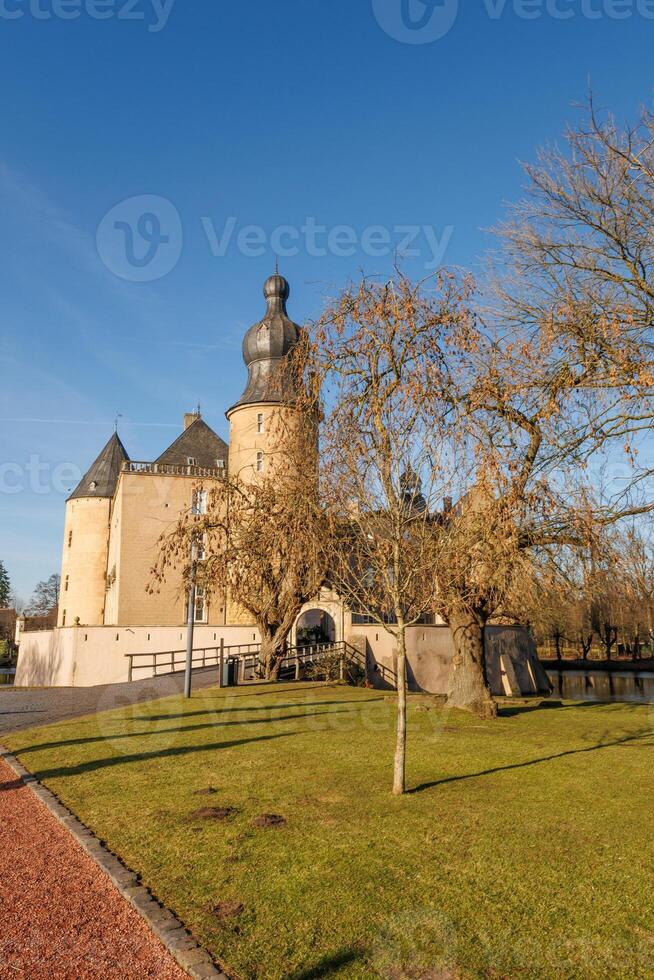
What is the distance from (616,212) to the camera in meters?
13.1

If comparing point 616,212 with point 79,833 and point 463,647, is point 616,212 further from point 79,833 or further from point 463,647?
point 79,833

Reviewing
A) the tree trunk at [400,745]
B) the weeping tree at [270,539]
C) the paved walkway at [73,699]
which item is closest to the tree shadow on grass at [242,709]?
the paved walkway at [73,699]

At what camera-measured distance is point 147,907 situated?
5457mm

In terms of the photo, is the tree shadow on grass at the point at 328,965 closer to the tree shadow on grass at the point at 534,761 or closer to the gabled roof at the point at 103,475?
the tree shadow on grass at the point at 534,761

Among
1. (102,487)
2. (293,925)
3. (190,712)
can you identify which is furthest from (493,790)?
(102,487)

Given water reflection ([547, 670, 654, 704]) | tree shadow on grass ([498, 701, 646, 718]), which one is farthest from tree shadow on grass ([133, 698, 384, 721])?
water reflection ([547, 670, 654, 704])

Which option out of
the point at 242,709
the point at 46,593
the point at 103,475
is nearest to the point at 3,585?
the point at 46,593

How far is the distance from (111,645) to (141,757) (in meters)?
26.1

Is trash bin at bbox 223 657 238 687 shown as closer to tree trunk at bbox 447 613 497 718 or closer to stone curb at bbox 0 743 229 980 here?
tree trunk at bbox 447 613 497 718

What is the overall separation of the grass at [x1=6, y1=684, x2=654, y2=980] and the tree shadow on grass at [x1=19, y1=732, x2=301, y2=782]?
5cm

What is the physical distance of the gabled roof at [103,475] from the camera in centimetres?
4968

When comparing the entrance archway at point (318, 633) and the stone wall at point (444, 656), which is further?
the entrance archway at point (318, 633)

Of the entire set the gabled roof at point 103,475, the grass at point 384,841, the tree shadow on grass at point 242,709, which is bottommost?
the grass at point 384,841

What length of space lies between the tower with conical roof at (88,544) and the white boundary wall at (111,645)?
10223 millimetres
